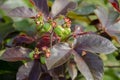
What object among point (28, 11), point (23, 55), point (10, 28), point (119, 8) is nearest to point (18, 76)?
point (23, 55)

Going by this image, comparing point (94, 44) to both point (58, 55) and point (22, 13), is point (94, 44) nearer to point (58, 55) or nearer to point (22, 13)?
point (58, 55)

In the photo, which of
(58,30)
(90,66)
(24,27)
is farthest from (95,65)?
(24,27)

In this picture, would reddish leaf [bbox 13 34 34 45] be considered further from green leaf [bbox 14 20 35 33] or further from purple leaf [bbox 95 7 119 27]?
purple leaf [bbox 95 7 119 27]

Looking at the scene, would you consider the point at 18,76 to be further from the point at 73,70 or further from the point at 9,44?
the point at 9,44

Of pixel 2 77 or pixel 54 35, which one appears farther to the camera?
pixel 2 77

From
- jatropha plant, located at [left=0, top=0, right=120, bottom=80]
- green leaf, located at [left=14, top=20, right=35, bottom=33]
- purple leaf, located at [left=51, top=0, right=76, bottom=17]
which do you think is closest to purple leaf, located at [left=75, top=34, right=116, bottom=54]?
jatropha plant, located at [left=0, top=0, right=120, bottom=80]

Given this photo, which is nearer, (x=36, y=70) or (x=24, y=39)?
(x=36, y=70)

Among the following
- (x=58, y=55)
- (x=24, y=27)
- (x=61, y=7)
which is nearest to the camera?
(x=58, y=55)
